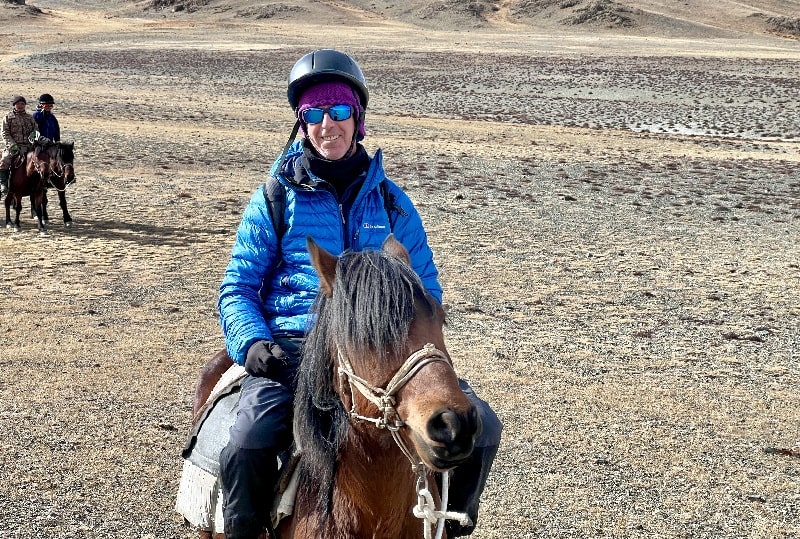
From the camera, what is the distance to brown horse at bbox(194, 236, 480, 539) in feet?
8.29

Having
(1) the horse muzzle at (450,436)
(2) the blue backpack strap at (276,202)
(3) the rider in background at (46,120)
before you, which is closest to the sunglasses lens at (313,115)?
(2) the blue backpack strap at (276,202)

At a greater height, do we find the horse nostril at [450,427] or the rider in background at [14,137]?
the horse nostril at [450,427]

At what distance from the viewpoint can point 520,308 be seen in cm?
1044

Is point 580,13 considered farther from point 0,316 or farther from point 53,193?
point 0,316

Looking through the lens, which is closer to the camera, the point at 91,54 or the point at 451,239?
the point at 451,239

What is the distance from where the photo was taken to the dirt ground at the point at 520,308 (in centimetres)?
619

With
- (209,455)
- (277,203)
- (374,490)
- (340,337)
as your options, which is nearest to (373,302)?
(340,337)

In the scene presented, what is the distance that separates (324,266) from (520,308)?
7.74 metres

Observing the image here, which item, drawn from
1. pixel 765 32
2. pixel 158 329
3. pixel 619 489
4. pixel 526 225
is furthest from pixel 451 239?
pixel 765 32

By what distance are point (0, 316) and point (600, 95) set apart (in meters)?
32.8

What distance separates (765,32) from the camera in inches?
3177

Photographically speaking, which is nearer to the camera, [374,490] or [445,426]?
[445,426]

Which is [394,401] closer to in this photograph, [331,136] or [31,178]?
[331,136]

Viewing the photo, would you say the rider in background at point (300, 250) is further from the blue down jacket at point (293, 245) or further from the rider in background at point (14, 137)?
the rider in background at point (14, 137)
